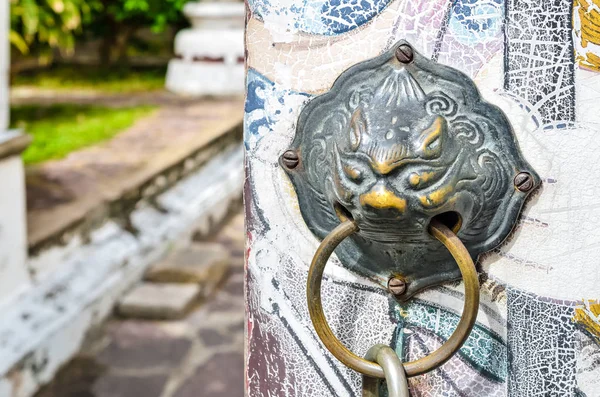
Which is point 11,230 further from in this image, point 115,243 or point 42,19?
point 42,19

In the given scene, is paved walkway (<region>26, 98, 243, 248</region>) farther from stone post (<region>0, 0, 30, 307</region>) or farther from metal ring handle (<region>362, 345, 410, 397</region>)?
metal ring handle (<region>362, 345, 410, 397</region>)

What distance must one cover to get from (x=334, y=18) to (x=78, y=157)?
148 inches

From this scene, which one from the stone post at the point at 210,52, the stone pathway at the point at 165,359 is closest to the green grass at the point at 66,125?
the stone post at the point at 210,52

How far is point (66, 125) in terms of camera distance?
16.5 feet

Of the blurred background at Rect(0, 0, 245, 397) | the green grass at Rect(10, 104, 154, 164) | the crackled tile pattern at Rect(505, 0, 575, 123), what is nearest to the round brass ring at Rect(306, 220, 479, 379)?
the crackled tile pattern at Rect(505, 0, 575, 123)

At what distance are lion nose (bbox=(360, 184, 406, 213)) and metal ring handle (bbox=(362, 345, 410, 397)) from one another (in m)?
0.11

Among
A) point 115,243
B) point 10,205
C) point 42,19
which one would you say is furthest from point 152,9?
point 10,205

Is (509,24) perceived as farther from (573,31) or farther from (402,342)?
(402,342)

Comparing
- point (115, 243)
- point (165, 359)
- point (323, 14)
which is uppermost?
point (323, 14)

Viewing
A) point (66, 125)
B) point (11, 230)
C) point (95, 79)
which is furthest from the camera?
point (95, 79)

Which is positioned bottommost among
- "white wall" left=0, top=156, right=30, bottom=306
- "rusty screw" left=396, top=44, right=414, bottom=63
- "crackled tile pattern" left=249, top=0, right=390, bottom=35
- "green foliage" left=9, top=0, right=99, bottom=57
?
"white wall" left=0, top=156, right=30, bottom=306

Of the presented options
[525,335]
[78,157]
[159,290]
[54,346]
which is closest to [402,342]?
[525,335]

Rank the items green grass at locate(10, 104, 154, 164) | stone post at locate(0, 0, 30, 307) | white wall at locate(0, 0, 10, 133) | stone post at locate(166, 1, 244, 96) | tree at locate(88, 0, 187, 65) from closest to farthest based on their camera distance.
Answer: white wall at locate(0, 0, 10, 133)
stone post at locate(0, 0, 30, 307)
green grass at locate(10, 104, 154, 164)
stone post at locate(166, 1, 244, 96)
tree at locate(88, 0, 187, 65)

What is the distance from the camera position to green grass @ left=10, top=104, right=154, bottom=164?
14.1 feet
